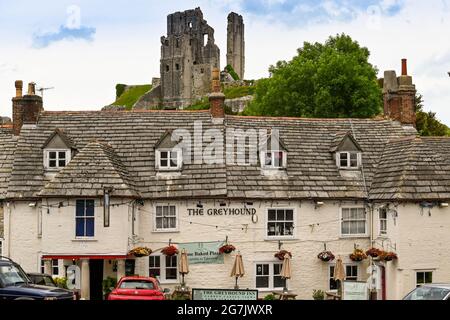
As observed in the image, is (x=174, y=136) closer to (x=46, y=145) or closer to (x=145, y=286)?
(x=46, y=145)

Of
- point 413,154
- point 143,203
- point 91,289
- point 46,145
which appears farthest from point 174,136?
point 413,154

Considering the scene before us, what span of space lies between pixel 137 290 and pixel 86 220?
8299mm

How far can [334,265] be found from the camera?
3534 centimetres

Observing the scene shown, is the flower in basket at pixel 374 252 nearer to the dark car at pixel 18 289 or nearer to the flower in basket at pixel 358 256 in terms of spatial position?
Result: the flower in basket at pixel 358 256

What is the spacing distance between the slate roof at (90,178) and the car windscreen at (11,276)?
11.6 meters

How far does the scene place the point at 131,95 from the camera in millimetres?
155125

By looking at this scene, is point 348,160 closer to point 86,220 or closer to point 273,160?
point 273,160

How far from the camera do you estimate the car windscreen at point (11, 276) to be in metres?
19.7

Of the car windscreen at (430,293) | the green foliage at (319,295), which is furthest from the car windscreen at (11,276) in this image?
the green foliage at (319,295)

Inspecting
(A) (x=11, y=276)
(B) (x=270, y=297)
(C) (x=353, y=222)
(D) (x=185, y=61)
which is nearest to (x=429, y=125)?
(C) (x=353, y=222)

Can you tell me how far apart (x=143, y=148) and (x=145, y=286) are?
38.8 feet

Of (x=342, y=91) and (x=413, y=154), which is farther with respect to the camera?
(x=342, y=91)

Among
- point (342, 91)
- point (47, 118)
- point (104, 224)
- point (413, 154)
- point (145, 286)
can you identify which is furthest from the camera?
point (342, 91)

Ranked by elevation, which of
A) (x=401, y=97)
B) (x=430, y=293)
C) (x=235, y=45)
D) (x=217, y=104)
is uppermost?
(x=235, y=45)
